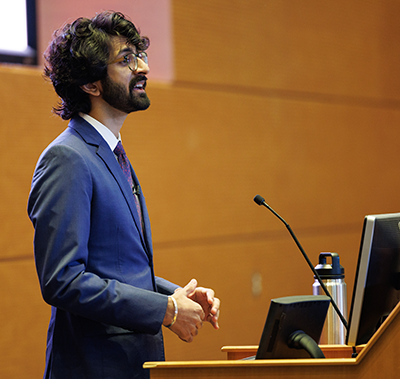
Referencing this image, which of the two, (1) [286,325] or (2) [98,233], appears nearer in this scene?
(1) [286,325]

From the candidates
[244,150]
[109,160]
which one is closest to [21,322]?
[109,160]

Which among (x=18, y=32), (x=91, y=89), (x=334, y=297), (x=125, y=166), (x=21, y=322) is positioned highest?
(x=18, y=32)

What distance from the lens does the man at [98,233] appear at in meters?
1.05

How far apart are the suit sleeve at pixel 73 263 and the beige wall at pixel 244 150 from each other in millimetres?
1138

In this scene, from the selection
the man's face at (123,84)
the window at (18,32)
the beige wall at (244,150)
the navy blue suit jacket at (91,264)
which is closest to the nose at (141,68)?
the man's face at (123,84)

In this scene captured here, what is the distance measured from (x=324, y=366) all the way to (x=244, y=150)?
2.23 m

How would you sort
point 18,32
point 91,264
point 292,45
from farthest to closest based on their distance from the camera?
point 292,45 < point 18,32 < point 91,264

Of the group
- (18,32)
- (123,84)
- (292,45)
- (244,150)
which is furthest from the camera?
(292,45)

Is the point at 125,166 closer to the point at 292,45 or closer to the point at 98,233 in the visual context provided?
the point at 98,233

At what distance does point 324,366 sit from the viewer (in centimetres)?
82

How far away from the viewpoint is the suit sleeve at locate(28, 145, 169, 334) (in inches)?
40.8

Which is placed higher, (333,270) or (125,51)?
(125,51)

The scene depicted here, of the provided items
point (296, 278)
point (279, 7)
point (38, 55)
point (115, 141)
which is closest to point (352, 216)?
point (296, 278)

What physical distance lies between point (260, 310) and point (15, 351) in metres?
1.47
